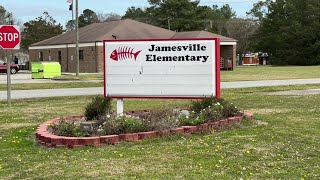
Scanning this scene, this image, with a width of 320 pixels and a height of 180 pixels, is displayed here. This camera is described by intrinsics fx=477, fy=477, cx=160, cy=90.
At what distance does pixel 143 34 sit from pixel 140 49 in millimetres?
40152

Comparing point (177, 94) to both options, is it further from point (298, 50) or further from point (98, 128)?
point (298, 50)

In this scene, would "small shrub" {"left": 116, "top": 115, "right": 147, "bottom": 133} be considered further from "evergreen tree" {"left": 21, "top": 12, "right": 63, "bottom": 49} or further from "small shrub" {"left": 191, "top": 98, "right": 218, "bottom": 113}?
"evergreen tree" {"left": 21, "top": 12, "right": 63, "bottom": 49}

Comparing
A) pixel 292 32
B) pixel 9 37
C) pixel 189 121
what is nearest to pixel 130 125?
pixel 189 121

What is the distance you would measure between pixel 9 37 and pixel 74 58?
1548 inches

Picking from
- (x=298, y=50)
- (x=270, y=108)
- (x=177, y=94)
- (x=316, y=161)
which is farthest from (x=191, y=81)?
(x=298, y=50)

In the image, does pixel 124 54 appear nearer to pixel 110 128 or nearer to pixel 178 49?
pixel 178 49

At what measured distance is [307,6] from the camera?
77250 mm

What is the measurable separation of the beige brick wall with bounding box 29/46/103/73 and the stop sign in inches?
1334

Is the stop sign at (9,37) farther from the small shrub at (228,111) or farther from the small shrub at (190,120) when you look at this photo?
the small shrub at (228,111)

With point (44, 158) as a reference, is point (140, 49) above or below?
above

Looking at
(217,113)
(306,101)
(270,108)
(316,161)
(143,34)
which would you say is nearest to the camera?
(316,161)

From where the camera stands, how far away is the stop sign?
1334cm

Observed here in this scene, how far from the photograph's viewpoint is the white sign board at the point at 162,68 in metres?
8.78

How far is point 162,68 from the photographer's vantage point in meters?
8.97
